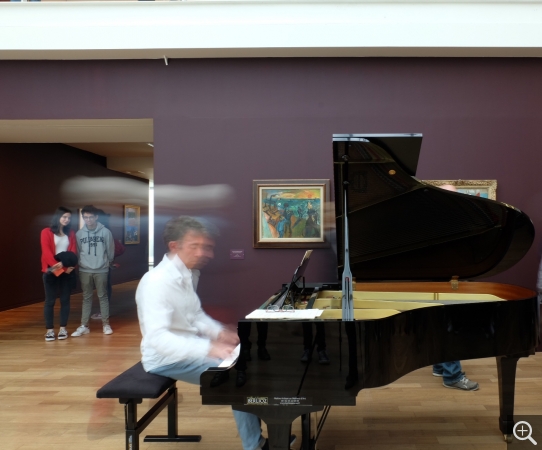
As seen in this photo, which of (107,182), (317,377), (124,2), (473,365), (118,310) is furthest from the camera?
(107,182)

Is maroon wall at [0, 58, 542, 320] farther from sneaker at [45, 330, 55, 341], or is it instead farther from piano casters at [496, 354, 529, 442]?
piano casters at [496, 354, 529, 442]

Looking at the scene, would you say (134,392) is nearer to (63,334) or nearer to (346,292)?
(346,292)

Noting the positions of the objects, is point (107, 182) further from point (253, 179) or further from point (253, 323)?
point (253, 323)

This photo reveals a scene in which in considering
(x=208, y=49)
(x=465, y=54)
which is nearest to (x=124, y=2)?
(x=208, y=49)

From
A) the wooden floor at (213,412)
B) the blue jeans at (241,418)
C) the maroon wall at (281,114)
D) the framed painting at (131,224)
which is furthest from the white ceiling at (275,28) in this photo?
the framed painting at (131,224)

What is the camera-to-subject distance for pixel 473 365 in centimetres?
455

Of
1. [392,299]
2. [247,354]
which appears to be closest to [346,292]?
[247,354]

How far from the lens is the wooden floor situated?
2982 mm

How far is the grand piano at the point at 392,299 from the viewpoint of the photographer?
214 centimetres

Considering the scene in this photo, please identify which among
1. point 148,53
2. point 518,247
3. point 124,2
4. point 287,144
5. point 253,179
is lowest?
point 518,247

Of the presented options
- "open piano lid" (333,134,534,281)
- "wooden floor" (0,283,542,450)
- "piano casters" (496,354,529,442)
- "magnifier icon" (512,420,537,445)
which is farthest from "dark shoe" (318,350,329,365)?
"magnifier icon" (512,420,537,445)

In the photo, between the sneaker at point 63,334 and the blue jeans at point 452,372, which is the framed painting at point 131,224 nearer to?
the sneaker at point 63,334

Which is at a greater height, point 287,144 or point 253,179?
point 287,144

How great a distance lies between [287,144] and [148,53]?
165 centimetres
